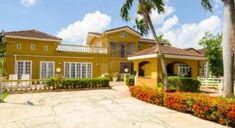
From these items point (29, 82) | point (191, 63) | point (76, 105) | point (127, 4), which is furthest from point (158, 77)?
point (29, 82)

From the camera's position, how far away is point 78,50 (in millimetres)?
29641

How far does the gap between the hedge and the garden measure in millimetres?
6406

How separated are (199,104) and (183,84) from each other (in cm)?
889

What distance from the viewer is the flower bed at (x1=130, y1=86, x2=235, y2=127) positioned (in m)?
9.06

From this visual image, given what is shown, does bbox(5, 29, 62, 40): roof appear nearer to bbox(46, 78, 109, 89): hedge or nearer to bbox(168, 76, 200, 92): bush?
bbox(46, 78, 109, 89): hedge

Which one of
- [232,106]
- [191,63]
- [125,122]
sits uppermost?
[191,63]

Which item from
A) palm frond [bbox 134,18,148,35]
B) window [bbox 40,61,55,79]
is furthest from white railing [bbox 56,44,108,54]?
palm frond [bbox 134,18,148,35]

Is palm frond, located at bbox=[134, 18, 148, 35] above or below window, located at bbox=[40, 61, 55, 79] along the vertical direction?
above

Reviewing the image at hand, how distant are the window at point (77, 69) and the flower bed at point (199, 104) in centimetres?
1636

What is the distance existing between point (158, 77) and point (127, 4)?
22.9 ft

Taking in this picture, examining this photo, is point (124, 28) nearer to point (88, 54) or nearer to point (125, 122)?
point (88, 54)

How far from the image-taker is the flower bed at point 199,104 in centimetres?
906

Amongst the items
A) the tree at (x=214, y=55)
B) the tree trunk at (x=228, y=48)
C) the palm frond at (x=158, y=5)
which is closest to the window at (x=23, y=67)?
the palm frond at (x=158, y=5)

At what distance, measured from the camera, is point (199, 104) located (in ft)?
34.3
